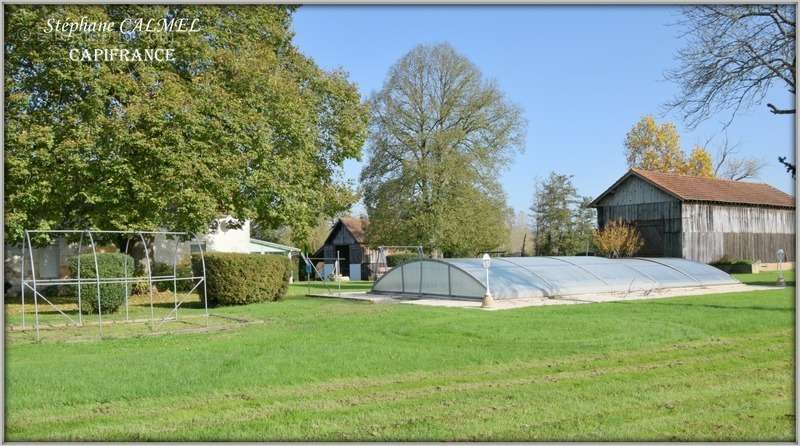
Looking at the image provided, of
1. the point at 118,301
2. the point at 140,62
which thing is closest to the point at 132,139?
the point at 140,62

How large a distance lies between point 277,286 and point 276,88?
730 centimetres

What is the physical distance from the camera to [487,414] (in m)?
6.63

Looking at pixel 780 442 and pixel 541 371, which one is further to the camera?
pixel 541 371

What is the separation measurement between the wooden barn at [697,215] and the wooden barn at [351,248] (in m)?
19.6

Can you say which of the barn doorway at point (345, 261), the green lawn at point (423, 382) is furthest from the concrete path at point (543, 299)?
the barn doorway at point (345, 261)

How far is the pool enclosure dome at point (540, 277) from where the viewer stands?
21.5m

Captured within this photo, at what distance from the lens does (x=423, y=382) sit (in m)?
→ 8.45

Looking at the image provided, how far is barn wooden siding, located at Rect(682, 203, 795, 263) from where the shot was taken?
40.4 meters

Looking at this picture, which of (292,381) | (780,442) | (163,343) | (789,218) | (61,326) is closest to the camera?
(780,442)

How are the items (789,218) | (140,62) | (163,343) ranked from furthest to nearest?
(789,218) → (140,62) → (163,343)

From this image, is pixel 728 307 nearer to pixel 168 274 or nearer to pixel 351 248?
pixel 168 274

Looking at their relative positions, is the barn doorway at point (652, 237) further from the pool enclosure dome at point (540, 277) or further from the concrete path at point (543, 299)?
the concrete path at point (543, 299)

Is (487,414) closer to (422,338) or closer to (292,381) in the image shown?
(292,381)

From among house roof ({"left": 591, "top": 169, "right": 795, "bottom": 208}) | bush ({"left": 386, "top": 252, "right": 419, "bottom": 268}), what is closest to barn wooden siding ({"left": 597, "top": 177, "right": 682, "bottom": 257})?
house roof ({"left": 591, "top": 169, "right": 795, "bottom": 208})
